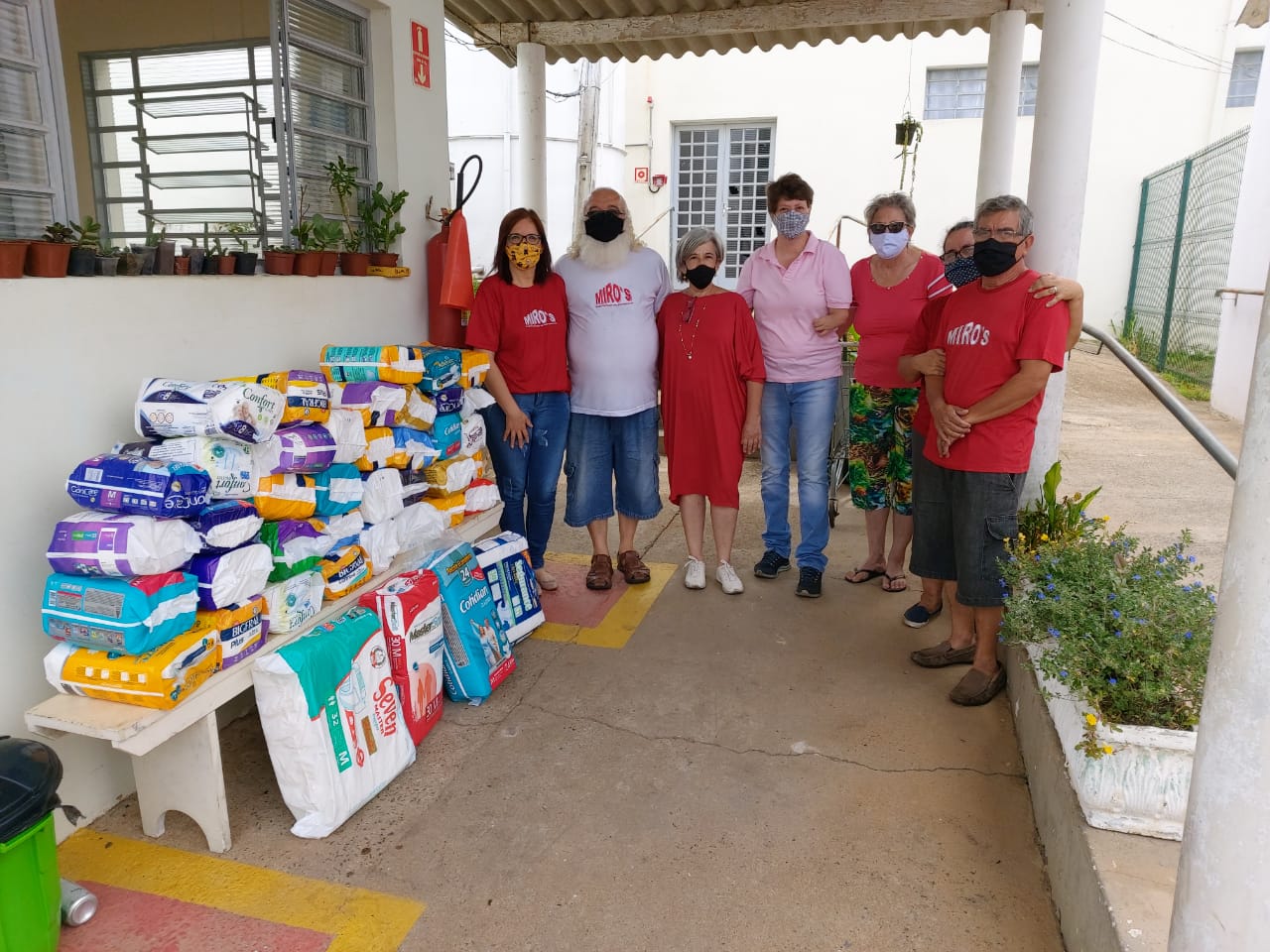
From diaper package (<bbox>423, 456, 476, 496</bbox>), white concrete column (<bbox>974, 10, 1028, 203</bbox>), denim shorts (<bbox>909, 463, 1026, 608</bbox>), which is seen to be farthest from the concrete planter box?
white concrete column (<bbox>974, 10, 1028, 203</bbox>)

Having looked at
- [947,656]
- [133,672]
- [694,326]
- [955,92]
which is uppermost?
[955,92]

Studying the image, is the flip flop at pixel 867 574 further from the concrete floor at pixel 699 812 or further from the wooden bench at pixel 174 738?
the wooden bench at pixel 174 738

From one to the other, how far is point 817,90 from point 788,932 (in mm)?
12322

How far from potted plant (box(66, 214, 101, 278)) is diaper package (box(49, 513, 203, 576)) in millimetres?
707

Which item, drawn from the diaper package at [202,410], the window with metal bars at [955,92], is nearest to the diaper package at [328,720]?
the diaper package at [202,410]

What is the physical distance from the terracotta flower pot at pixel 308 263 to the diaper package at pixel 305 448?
2.79 ft

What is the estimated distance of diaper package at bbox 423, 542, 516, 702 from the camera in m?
3.13

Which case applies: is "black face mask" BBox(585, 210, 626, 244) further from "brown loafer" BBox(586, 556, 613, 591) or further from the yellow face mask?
"brown loafer" BBox(586, 556, 613, 591)

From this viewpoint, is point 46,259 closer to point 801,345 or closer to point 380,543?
point 380,543

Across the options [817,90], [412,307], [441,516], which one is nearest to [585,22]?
[412,307]

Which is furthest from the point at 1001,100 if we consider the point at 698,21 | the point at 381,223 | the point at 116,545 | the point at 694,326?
the point at 116,545

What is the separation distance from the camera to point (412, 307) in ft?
13.1

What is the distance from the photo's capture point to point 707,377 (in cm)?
388

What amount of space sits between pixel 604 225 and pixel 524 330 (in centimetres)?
57
